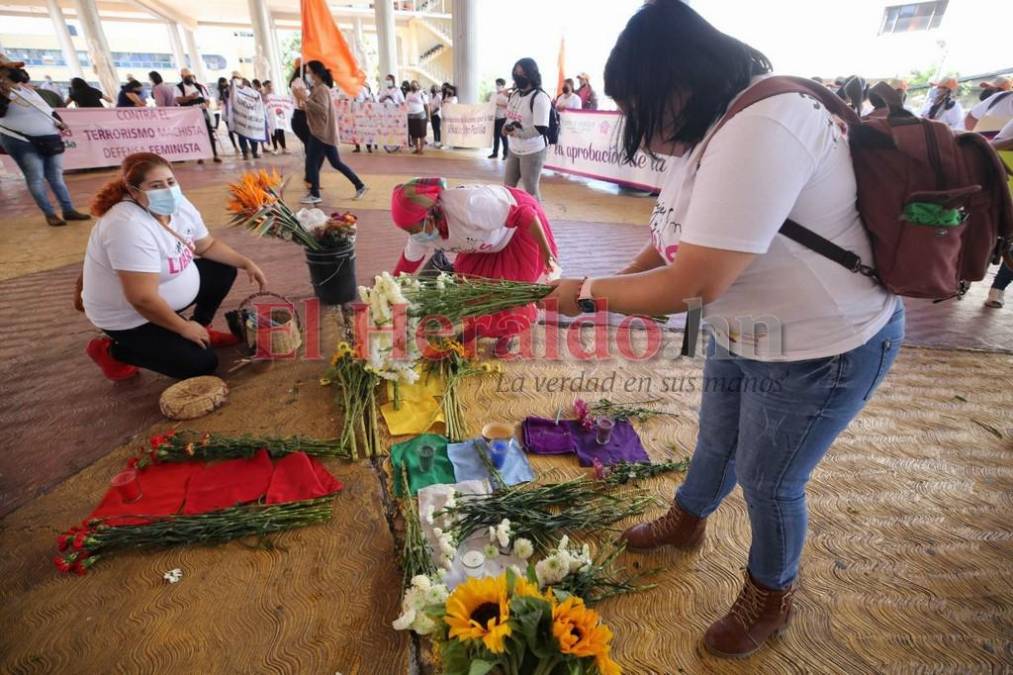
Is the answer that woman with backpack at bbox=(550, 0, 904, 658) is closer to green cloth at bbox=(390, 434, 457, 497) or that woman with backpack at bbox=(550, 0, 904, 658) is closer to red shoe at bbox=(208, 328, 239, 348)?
Answer: green cloth at bbox=(390, 434, 457, 497)

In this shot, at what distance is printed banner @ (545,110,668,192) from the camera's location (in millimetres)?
7405

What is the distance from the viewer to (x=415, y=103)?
1052cm

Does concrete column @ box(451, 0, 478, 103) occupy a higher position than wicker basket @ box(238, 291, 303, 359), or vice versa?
concrete column @ box(451, 0, 478, 103)

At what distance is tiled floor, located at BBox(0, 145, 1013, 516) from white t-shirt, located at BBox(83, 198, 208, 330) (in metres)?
0.48

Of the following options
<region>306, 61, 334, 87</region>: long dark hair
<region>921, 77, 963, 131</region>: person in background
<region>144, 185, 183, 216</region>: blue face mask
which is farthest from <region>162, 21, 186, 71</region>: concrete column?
<region>921, 77, 963, 131</region>: person in background

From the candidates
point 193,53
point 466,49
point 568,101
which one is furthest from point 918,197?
point 193,53

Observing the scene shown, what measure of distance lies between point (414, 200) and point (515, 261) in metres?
0.68

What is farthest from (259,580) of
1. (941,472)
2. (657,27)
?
(941,472)

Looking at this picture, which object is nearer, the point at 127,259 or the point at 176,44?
the point at 127,259

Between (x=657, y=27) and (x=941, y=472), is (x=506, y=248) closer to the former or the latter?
(x=657, y=27)

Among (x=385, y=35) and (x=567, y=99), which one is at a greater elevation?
(x=385, y=35)

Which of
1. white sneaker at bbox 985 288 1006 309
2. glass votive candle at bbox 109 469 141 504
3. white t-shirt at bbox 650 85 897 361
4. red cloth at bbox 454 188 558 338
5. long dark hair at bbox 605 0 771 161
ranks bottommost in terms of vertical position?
glass votive candle at bbox 109 469 141 504

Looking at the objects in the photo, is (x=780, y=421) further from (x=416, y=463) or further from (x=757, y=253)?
(x=416, y=463)

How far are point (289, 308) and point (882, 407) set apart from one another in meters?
3.48
